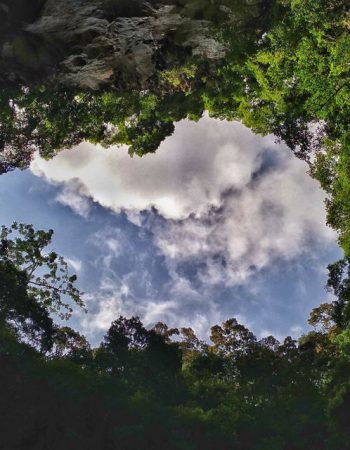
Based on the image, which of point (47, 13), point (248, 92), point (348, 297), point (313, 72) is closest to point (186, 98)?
point (248, 92)

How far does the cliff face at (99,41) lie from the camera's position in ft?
76.5

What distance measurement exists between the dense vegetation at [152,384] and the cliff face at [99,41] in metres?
14.0

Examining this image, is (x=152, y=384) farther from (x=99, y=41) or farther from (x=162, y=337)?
(x=99, y=41)

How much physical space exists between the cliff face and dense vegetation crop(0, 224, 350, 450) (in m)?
14.0

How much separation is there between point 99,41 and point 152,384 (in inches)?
1066

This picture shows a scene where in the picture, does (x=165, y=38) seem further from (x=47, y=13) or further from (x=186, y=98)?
(x=47, y=13)

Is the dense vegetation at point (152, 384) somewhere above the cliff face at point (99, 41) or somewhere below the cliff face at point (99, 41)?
below

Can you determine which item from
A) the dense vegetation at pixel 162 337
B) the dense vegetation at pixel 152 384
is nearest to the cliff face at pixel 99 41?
the dense vegetation at pixel 162 337

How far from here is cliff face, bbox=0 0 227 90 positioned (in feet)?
76.5

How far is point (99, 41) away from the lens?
2688cm

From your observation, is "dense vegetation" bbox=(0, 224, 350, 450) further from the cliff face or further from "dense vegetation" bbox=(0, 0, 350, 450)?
the cliff face

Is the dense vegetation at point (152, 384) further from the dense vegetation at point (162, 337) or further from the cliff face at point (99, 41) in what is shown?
the cliff face at point (99, 41)

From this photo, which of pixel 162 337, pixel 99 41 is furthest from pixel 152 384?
pixel 99 41

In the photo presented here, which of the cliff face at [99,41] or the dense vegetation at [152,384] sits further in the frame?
the dense vegetation at [152,384]
